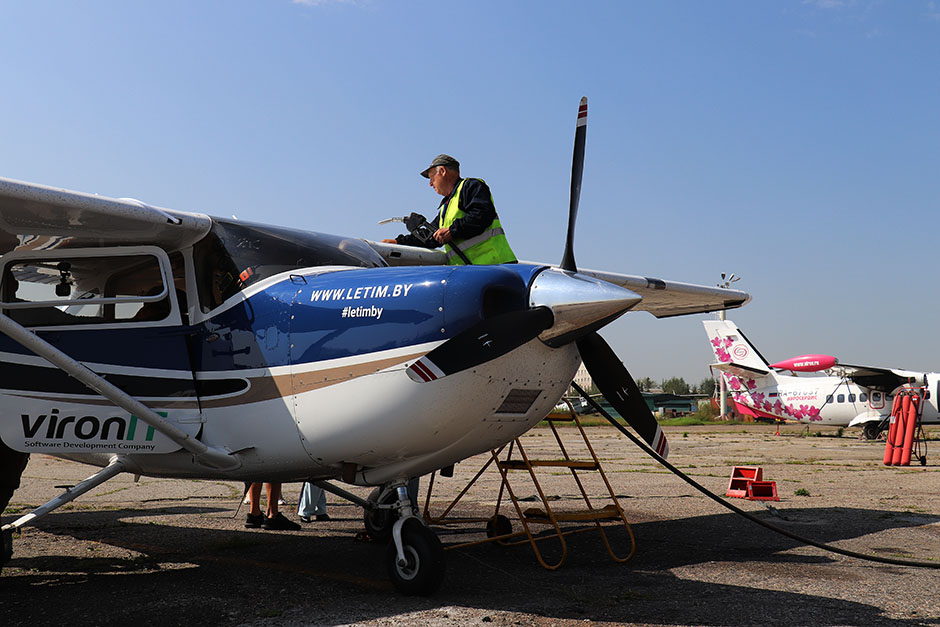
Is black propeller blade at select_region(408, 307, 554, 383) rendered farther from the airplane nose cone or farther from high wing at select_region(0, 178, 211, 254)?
high wing at select_region(0, 178, 211, 254)

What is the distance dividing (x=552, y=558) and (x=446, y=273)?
9.45 feet

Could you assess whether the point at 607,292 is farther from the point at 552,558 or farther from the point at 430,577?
the point at 552,558

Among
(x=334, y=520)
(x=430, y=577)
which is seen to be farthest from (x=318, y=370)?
(x=334, y=520)

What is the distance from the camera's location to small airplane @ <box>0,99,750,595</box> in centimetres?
419

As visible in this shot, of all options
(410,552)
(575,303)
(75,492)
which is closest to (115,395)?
(75,492)

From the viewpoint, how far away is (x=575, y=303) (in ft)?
13.6

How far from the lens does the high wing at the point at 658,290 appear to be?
7.35 meters

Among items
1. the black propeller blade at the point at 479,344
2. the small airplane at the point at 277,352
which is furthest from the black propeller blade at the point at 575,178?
the black propeller blade at the point at 479,344

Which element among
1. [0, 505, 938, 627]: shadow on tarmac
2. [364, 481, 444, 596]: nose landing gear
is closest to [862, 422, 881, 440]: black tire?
[0, 505, 938, 627]: shadow on tarmac

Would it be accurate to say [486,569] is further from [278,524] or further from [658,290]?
[658,290]

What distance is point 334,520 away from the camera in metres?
8.51

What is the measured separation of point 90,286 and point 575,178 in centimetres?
363

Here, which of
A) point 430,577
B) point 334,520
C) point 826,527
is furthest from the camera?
point 334,520

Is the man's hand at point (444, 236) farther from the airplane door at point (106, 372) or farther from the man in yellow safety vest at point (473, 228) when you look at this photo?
the airplane door at point (106, 372)
